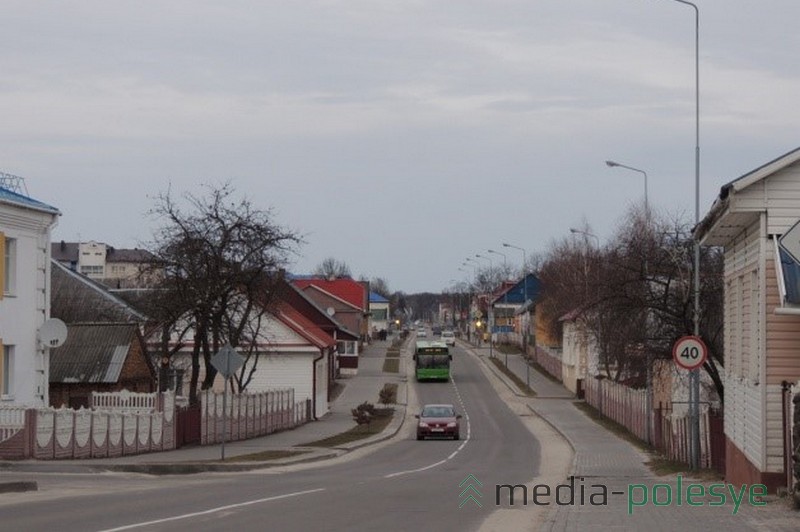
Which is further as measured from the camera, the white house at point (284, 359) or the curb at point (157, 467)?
the white house at point (284, 359)

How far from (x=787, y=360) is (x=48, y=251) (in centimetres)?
2339

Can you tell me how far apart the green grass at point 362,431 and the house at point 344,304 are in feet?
107

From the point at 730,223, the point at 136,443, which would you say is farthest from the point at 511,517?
the point at 136,443

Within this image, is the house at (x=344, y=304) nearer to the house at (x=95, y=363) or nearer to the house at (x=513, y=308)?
the house at (x=513, y=308)

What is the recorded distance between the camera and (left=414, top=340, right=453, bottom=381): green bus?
90188 mm

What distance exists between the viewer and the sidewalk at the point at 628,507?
53.2ft

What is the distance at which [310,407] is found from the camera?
199 feet

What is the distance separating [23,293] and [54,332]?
1.72 metres

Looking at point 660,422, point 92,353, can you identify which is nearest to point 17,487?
point 92,353

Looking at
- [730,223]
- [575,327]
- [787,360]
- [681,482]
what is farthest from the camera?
[575,327]

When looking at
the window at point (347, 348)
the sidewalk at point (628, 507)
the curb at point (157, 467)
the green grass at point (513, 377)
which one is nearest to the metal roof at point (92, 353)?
the curb at point (157, 467)

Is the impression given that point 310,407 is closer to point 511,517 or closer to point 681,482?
point 681,482

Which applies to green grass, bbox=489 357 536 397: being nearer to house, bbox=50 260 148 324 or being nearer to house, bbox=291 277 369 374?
house, bbox=291 277 369 374

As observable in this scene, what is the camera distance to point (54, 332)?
34812 mm
